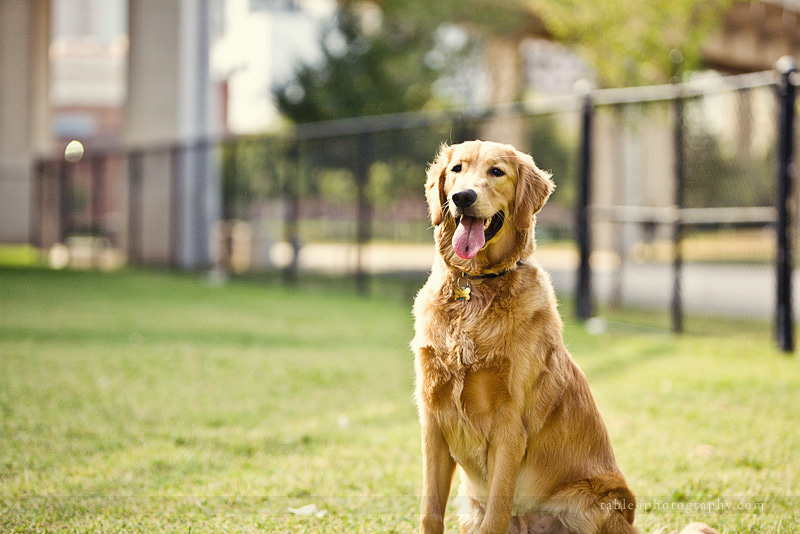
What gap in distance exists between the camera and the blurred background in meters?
9.19

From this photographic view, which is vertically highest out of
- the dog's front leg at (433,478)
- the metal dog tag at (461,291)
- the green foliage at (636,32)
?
the green foliage at (636,32)

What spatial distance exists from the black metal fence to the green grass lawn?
3.89 ft

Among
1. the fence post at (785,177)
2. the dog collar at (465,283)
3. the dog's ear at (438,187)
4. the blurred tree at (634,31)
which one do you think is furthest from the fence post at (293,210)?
the dog collar at (465,283)

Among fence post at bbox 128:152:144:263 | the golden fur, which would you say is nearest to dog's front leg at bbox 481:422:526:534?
the golden fur

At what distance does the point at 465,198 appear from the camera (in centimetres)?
298

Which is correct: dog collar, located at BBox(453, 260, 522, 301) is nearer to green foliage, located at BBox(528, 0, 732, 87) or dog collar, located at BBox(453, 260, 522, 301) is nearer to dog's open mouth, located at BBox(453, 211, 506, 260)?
dog's open mouth, located at BBox(453, 211, 506, 260)

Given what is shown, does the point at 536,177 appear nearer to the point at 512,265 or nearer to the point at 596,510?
the point at 512,265

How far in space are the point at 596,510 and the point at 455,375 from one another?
27.8 inches

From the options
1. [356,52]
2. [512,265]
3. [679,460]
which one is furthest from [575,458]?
[356,52]

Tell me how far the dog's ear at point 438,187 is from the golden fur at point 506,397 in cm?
14

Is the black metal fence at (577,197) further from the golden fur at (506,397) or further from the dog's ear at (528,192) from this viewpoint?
the golden fur at (506,397)

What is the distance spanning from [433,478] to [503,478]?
0.92 feet

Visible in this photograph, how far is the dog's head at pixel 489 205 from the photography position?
302cm

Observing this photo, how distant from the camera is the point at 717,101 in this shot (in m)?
8.84
